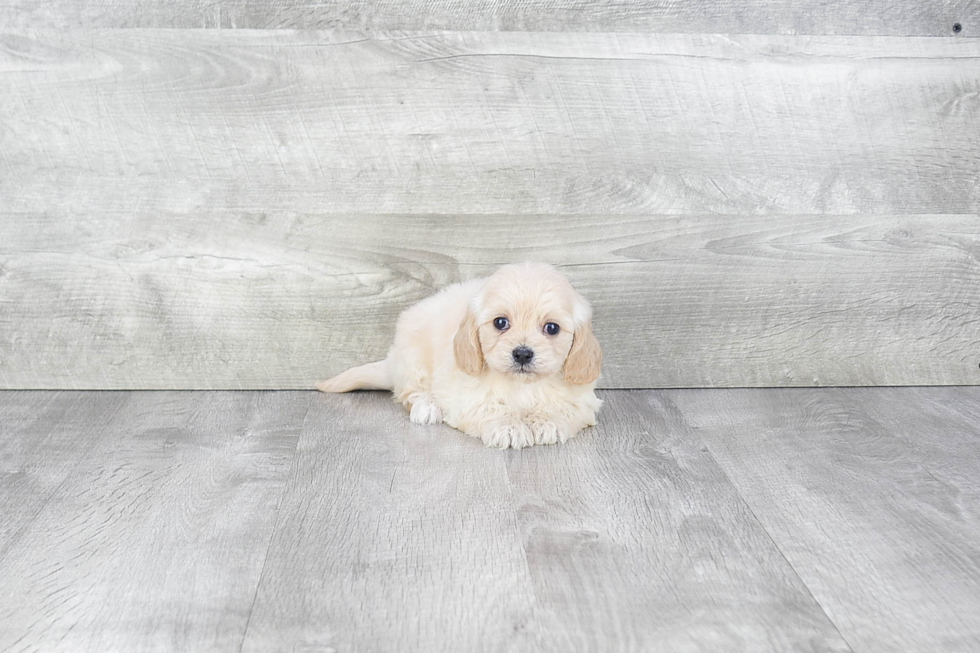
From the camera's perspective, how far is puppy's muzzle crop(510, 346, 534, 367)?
156 centimetres

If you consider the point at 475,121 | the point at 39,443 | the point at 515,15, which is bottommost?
the point at 39,443

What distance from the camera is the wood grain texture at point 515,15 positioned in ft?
5.81

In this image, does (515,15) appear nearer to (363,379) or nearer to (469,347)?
(469,347)

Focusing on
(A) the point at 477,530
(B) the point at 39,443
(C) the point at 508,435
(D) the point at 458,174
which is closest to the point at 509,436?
(C) the point at 508,435

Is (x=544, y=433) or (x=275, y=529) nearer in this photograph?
(x=275, y=529)

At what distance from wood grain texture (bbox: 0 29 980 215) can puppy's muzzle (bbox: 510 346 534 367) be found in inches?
17.0

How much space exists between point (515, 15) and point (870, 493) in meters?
1.14

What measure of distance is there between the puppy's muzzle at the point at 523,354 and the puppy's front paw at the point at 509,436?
0.13 m

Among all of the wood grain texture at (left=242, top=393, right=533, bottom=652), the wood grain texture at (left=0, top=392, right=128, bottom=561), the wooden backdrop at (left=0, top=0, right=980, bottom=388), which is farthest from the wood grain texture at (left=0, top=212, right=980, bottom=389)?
the wood grain texture at (left=242, top=393, right=533, bottom=652)

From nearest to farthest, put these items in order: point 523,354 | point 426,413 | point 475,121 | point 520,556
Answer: point 520,556 < point 523,354 < point 426,413 < point 475,121

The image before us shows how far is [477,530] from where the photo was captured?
1.29m

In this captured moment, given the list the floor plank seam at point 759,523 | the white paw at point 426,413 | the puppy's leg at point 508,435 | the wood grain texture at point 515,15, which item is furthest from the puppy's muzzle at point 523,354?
the wood grain texture at point 515,15

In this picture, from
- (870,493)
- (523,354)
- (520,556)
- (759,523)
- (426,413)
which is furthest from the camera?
(426,413)

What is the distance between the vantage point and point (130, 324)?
75.0 inches
